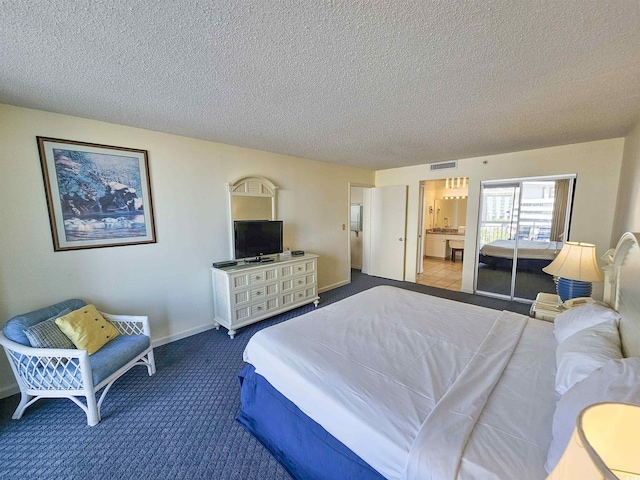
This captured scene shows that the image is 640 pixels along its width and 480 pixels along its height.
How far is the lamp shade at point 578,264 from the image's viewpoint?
2.16 meters

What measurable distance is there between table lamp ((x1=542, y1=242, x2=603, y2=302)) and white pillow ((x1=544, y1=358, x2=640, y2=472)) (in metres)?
1.50

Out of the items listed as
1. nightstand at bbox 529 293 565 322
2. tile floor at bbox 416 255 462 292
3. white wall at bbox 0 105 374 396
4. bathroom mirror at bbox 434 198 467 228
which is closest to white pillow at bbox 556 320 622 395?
nightstand at bbox 529 293 565 322

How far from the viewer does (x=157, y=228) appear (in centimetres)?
294

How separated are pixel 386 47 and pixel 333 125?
1318 mm

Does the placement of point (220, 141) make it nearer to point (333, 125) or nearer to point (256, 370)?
point (333, 125)

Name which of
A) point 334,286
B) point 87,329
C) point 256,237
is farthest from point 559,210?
point 87,329

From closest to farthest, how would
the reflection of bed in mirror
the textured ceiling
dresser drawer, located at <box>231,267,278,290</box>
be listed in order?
the textured ceiling < dresser drawer, located at <box>231,267,278,290</box> < the reflection of bed in mirror

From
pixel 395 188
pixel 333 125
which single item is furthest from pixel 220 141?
pixel 395 188

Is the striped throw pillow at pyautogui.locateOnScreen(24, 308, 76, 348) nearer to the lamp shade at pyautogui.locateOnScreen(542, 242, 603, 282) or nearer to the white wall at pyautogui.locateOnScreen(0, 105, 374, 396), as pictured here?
the white wall at pyautogui.locateOnScreen(0, 105, 374, 396)

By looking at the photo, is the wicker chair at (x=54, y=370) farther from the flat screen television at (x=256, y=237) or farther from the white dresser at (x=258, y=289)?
the flat screen television at (x=256, y=237)

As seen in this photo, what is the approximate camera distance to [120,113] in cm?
235

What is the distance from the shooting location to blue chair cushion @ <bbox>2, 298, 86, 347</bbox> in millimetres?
1913

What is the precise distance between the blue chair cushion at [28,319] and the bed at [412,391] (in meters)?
1.67

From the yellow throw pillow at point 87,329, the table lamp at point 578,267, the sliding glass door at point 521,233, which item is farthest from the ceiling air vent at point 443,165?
the yellow throw pillow at point 87,329
